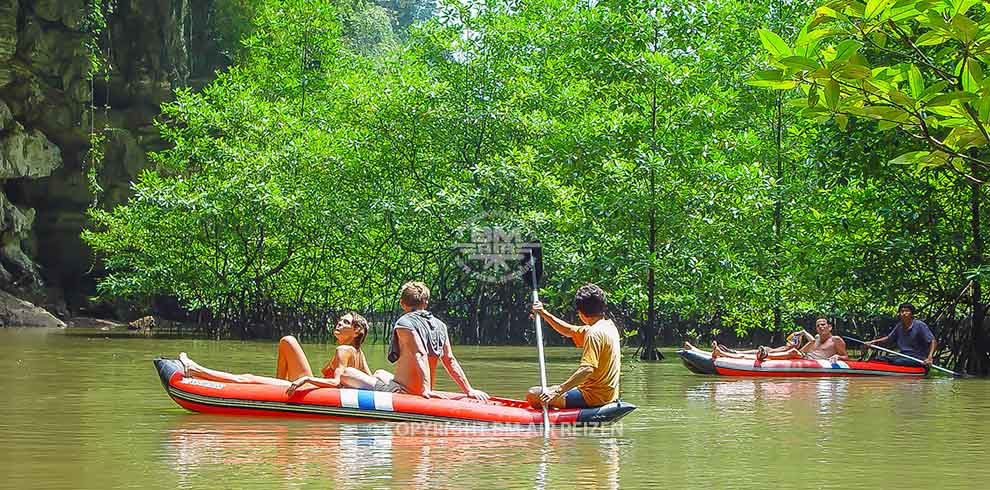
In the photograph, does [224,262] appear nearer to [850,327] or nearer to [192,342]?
[192,342]

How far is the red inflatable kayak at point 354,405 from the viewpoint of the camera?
928 cm

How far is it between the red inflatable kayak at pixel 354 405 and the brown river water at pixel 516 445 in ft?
0.38

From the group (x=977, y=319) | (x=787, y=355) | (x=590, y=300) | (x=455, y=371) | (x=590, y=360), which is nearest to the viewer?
(x=590, y=300)

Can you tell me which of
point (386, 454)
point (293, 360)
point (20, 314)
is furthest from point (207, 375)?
point (20, 314)

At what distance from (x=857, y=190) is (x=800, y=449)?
1190 cm

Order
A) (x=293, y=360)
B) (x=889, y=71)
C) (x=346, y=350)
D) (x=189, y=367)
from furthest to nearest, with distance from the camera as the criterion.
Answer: (x=189, y=367)
(x=293, y=360)
(x=346, y=350)
(x=889, y=71)

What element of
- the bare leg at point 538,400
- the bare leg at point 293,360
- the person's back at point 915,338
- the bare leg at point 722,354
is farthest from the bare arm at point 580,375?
the person's back at point 915,338

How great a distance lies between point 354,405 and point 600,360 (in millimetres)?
2053

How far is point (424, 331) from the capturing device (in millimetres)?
9398

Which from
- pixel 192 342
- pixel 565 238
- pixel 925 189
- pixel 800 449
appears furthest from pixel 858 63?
pixel 192 342

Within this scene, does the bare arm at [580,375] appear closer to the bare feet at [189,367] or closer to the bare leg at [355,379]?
the bare leg at [355,379]

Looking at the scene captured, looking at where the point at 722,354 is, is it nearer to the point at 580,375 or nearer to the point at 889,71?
the point at 580,375

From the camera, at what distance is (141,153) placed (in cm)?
3444
